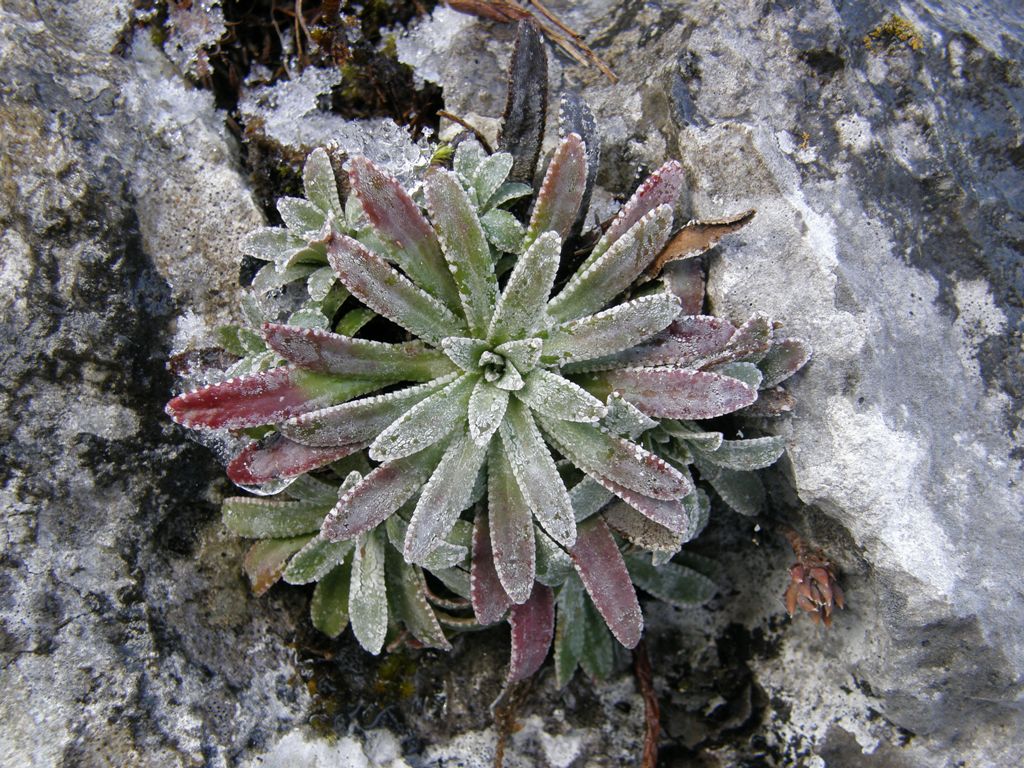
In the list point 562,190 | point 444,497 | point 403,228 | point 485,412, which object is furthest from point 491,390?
point 562,190

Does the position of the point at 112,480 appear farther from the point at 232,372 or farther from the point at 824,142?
the point at 824,142

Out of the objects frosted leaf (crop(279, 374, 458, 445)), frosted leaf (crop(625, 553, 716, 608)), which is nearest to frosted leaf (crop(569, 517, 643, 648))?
frosted leaf (crop(625, 553, 716, 608))

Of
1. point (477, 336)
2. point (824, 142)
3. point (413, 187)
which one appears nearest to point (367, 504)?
point (477, 336)

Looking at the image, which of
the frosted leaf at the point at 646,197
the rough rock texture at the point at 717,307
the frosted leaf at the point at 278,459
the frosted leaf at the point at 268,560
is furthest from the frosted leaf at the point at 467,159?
the frosted leaf at the point at 268,560

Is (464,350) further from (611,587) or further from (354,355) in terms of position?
(611,587)

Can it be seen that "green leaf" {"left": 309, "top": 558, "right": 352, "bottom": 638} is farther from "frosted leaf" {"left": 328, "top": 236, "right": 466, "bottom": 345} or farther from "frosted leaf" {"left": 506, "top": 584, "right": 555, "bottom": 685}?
"frosted leaf" {"left": 328, "top": 236, "right": 466, "bottom": 345}

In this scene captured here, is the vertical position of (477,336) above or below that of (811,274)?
below

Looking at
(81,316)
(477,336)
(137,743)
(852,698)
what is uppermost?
(477,336)
